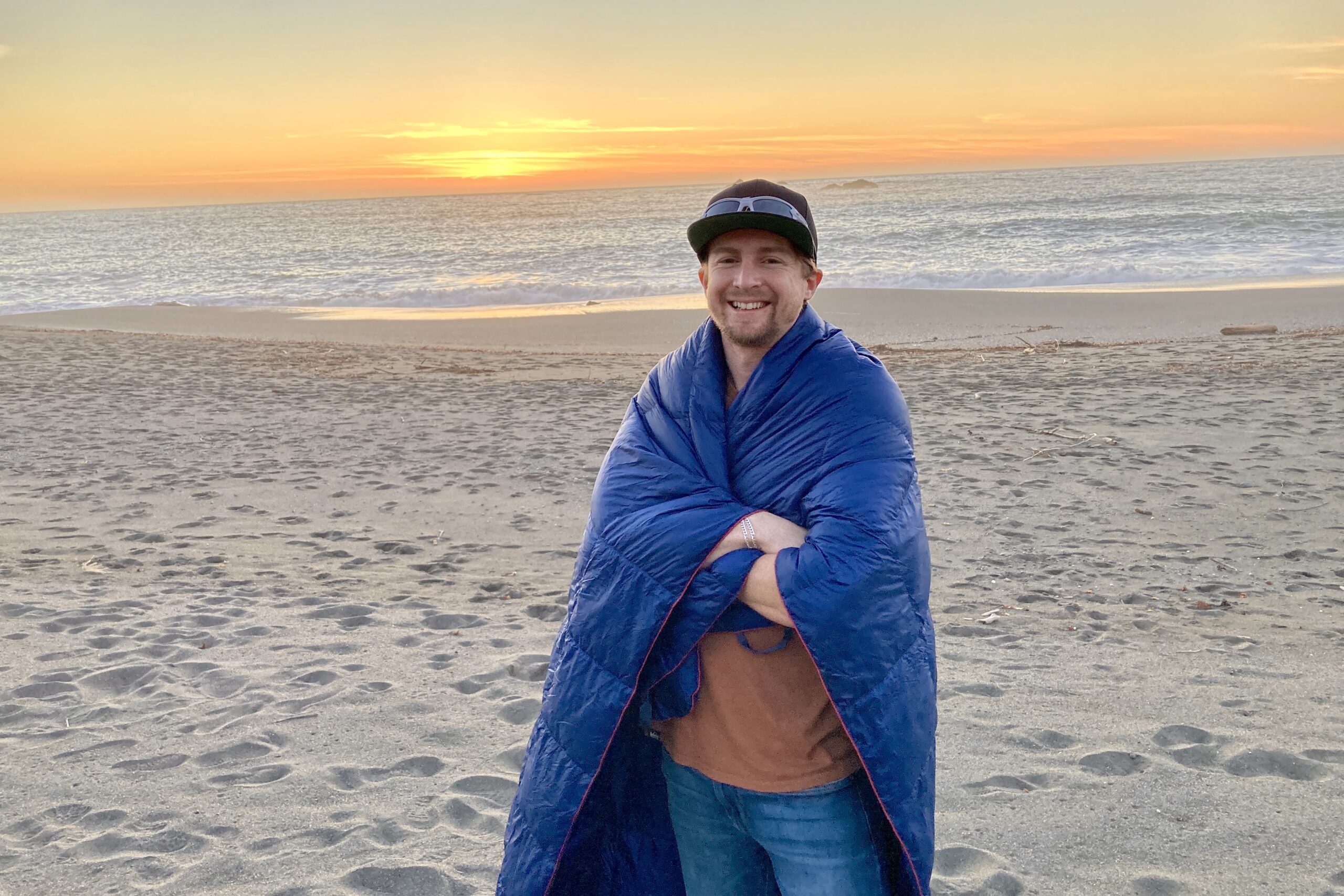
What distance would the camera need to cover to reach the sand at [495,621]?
10.1 feet

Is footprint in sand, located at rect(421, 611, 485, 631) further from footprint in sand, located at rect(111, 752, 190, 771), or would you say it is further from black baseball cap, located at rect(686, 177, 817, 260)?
black baseball cap, located at rect(686, 177, 817, 260)

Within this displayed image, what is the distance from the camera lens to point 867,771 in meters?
1.76

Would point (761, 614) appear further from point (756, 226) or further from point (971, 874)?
point (971, 874)

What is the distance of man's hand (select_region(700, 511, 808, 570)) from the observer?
70.2 inches

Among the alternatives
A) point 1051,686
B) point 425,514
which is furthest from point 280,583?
point 1051,686

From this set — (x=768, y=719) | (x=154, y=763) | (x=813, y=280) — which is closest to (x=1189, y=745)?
(x=768, y=719)

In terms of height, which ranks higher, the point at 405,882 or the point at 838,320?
the point at 838,320

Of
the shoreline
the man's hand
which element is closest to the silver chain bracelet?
the man's hand

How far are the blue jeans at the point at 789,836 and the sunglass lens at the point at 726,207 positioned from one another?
1066mm

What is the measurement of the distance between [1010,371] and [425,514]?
721cm

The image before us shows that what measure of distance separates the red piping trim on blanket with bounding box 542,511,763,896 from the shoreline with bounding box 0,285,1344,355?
12584 mm

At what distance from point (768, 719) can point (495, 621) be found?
11.4 ft

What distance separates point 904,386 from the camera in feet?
35.0

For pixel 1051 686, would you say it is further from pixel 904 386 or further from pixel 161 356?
pixel 161 356
